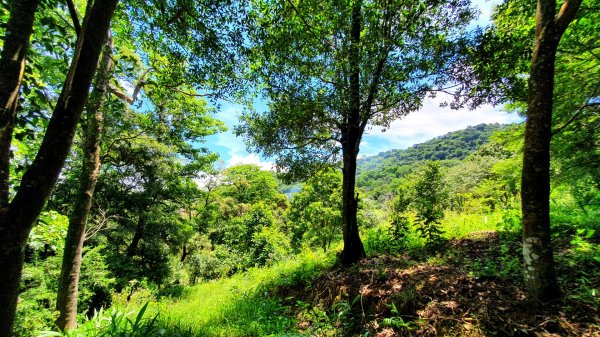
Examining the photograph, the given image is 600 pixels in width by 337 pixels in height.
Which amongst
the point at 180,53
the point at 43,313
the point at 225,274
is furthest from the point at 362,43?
the point at 225,274

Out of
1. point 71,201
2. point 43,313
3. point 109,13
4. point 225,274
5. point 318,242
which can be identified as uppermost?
point 109,13

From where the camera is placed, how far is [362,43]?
4.24 m

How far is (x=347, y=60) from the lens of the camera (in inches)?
168

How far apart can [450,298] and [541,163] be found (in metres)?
1.99

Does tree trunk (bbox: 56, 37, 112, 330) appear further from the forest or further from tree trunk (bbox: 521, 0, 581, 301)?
tree trunk (bbox: 521, 0, 581, 301)

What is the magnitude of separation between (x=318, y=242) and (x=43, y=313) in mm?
13182

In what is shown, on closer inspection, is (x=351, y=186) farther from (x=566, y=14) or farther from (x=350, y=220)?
(x=566, y=14)

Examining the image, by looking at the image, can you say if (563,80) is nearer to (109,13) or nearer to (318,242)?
(109,13)

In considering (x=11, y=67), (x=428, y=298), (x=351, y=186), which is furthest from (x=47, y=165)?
(x=351, y=186)

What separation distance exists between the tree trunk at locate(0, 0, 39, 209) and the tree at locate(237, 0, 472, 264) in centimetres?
292

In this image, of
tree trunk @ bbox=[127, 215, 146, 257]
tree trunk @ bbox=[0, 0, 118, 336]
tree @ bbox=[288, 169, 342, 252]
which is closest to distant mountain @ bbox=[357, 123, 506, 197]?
tree @ bbox=[288, 169, 342, 252]

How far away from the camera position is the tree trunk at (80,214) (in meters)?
3.78

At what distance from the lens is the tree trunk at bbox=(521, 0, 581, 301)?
8.52ft

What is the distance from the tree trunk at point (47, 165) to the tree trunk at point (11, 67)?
0.89 feet
